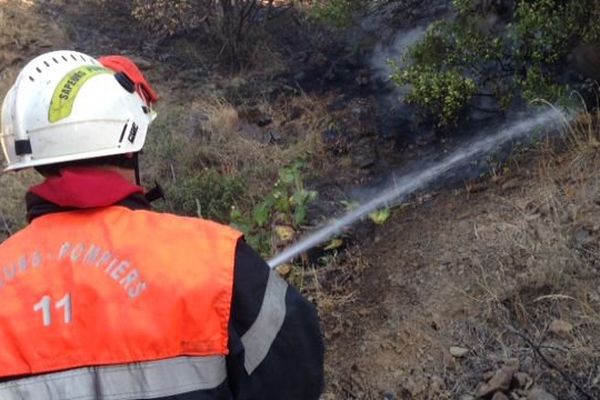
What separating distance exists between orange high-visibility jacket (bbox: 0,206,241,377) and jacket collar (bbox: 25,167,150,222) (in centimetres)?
5

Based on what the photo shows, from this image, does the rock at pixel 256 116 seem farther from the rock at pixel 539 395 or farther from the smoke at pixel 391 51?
the rock at pixel 539 395

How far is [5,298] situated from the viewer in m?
1.61

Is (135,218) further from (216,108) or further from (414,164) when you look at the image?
(216,108)

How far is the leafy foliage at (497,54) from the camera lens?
5.22 metres

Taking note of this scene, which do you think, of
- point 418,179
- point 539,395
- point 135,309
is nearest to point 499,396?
point 539,395

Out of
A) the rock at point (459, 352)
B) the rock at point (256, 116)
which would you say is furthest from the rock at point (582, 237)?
the rock at point (256, 116)

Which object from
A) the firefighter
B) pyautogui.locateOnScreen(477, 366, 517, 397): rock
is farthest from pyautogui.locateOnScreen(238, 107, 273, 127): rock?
the firefighter

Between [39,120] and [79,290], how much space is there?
0.52 meters

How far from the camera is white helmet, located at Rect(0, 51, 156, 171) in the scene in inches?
72.0

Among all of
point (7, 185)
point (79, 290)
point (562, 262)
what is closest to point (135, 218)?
point (79, 290)

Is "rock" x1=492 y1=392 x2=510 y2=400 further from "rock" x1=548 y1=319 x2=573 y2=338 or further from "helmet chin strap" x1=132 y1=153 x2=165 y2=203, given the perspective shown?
"helmet chin strap" x1=132 y1=153 x2=165 y2=203

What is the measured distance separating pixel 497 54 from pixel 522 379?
301 centimetres

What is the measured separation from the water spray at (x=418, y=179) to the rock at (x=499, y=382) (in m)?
1.77

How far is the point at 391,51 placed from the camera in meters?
8.49
